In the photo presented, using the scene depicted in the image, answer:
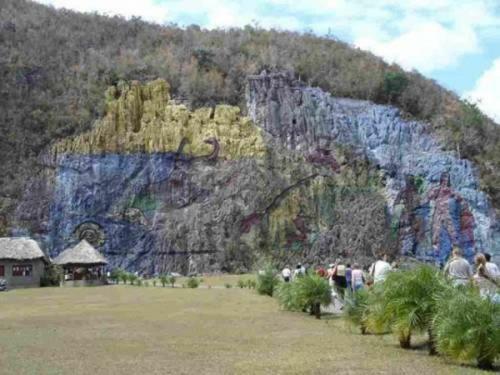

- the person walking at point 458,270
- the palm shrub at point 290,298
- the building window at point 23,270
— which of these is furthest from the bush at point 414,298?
the building window at point 23,270

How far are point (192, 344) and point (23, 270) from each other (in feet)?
103

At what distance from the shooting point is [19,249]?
143ft

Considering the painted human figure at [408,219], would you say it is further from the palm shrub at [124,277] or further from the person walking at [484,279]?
the person walking at [484,279]

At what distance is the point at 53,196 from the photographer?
51125 mm

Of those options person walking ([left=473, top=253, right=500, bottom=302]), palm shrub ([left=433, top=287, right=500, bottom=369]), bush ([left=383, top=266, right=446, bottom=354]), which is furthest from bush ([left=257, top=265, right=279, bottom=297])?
palm shrub ([left=433, top=287, right=500, bottom=369])

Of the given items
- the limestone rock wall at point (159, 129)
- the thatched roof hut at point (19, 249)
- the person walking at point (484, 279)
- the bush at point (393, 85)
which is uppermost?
the bush at point (393, 85)

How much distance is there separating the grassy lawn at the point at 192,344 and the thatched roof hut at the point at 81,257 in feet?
64.5

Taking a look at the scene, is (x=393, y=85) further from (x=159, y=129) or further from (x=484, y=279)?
(x=484, y=279)

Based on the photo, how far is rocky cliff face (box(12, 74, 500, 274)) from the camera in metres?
50.7

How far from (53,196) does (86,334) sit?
1400 inches

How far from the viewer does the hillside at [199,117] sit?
5172 centimetres

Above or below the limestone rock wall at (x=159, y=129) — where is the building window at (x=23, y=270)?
below

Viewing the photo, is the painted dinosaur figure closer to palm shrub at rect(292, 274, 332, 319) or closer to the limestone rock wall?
the limestone rock wall

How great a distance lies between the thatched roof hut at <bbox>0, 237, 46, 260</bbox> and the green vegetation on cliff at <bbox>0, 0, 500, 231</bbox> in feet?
20.3
